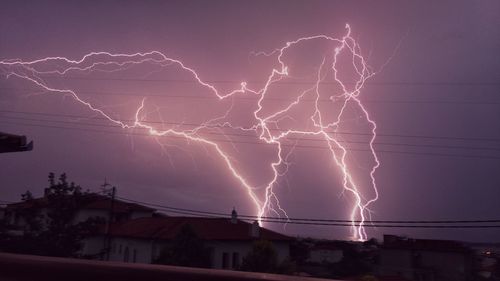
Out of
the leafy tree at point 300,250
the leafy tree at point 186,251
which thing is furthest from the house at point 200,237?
the leafy tree at point 186,251

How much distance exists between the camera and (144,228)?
1270 inches

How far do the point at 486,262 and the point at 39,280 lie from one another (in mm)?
33446

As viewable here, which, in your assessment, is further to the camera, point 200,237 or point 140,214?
point 140,214

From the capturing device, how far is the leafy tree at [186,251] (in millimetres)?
22719

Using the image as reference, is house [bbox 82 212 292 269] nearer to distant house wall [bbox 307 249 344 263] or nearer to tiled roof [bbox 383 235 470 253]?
distant house wall [bbox 307 249 344 263]

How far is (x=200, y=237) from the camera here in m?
27.9

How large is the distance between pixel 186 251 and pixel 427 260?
55.1 feet

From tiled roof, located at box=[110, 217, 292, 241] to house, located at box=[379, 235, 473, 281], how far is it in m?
6.65

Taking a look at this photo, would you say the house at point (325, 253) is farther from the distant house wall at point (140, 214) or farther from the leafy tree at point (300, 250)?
the distant house wall at point (140, 214)

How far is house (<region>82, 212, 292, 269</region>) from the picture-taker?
94.3 feet

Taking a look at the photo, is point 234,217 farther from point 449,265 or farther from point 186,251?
point 449,265

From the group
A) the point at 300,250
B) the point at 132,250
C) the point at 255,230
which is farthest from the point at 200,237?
the point at 300,250

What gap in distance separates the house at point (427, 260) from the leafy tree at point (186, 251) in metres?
12.4

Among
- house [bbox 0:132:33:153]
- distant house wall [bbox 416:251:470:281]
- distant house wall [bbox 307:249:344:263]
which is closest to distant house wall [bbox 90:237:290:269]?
distant house wall [bbox 307:249:344:263]
